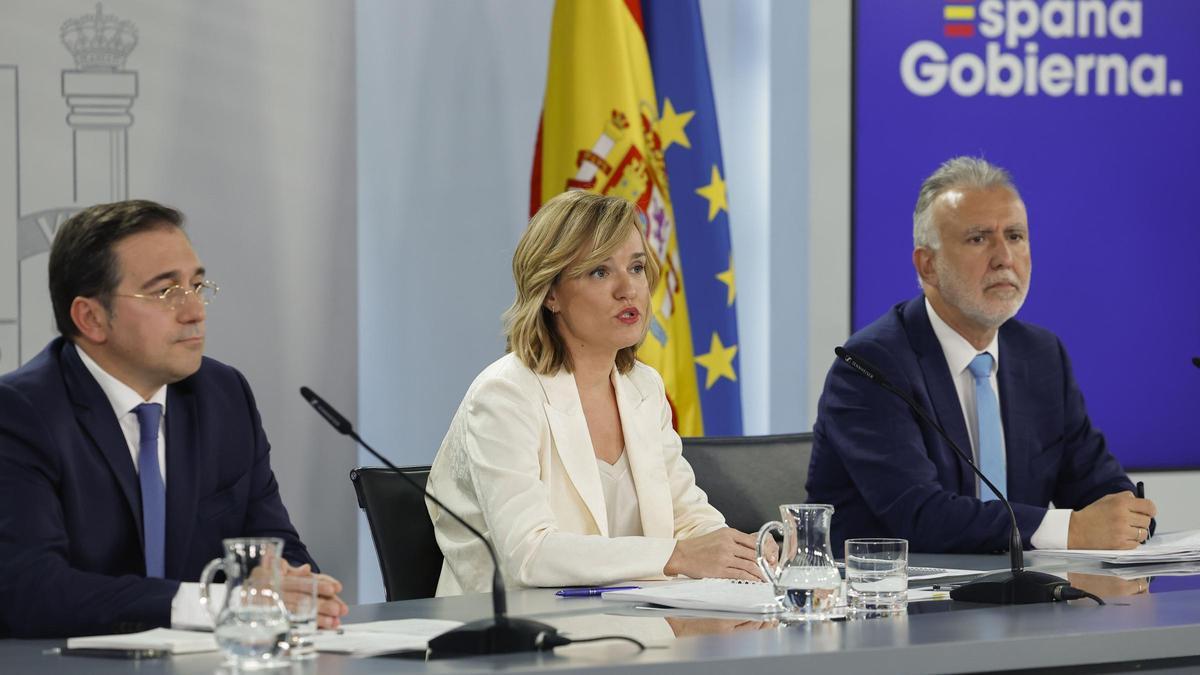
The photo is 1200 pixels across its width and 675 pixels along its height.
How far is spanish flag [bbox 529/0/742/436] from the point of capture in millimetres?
4559

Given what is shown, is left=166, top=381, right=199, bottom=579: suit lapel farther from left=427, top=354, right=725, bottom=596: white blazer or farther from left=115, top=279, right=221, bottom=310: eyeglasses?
left=427, top=354, right=725, bottom=596: white blazer

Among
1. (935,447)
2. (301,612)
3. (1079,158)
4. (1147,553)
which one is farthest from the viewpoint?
(1079,158)

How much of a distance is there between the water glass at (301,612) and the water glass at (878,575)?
0.80 meters

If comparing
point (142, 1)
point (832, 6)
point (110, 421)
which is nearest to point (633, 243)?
point (110, 421)

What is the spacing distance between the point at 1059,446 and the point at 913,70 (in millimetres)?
2092

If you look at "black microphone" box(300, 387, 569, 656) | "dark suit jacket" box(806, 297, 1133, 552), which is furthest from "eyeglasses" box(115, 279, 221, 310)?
"dark suit jacket" box(806, 297, 1133, 552)

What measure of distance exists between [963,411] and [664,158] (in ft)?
5.06

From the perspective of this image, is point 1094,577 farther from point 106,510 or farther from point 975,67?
point 975,67

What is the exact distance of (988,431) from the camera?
346 cm

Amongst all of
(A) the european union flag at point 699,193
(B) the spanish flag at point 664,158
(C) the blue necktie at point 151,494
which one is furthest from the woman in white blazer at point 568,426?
(A) the european union flag at point 699,193

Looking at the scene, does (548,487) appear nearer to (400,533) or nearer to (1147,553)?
(400,533)

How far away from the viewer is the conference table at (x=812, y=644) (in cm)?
182

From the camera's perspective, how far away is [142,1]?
4.21 metres

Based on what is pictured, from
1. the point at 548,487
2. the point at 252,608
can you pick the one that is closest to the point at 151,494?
the point at 548,487
